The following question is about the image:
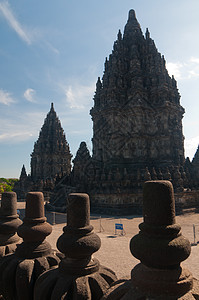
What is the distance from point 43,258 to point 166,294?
2517mm

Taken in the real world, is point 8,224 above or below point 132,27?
below

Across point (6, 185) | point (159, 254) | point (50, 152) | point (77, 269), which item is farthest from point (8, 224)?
point (6, 185)

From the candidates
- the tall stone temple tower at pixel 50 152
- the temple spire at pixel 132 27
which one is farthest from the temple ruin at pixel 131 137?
the tall stone temple tower at pixel 50 152

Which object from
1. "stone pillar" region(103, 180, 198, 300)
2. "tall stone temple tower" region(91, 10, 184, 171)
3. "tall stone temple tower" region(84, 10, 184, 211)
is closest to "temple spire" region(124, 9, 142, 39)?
"tall stone temple tower" region(91, 10, 184, 171)

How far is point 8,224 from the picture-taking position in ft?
15.0

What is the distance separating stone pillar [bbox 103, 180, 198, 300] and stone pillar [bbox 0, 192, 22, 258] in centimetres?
307

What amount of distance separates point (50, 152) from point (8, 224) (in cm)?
4518

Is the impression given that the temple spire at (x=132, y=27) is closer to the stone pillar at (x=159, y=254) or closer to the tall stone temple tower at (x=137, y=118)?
the tall stone temple tower at (x=137, y=118)

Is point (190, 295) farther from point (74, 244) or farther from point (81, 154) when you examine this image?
point (81, 154)

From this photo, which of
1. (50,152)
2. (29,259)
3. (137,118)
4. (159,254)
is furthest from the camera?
(50,152)

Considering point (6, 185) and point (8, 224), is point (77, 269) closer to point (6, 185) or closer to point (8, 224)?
point (8, 224)

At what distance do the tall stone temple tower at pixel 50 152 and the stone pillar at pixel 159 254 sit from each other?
45.2 metres

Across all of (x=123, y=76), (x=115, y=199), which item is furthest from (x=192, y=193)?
(x=123, y=76)

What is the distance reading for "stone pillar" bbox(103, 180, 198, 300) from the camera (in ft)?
6.56
